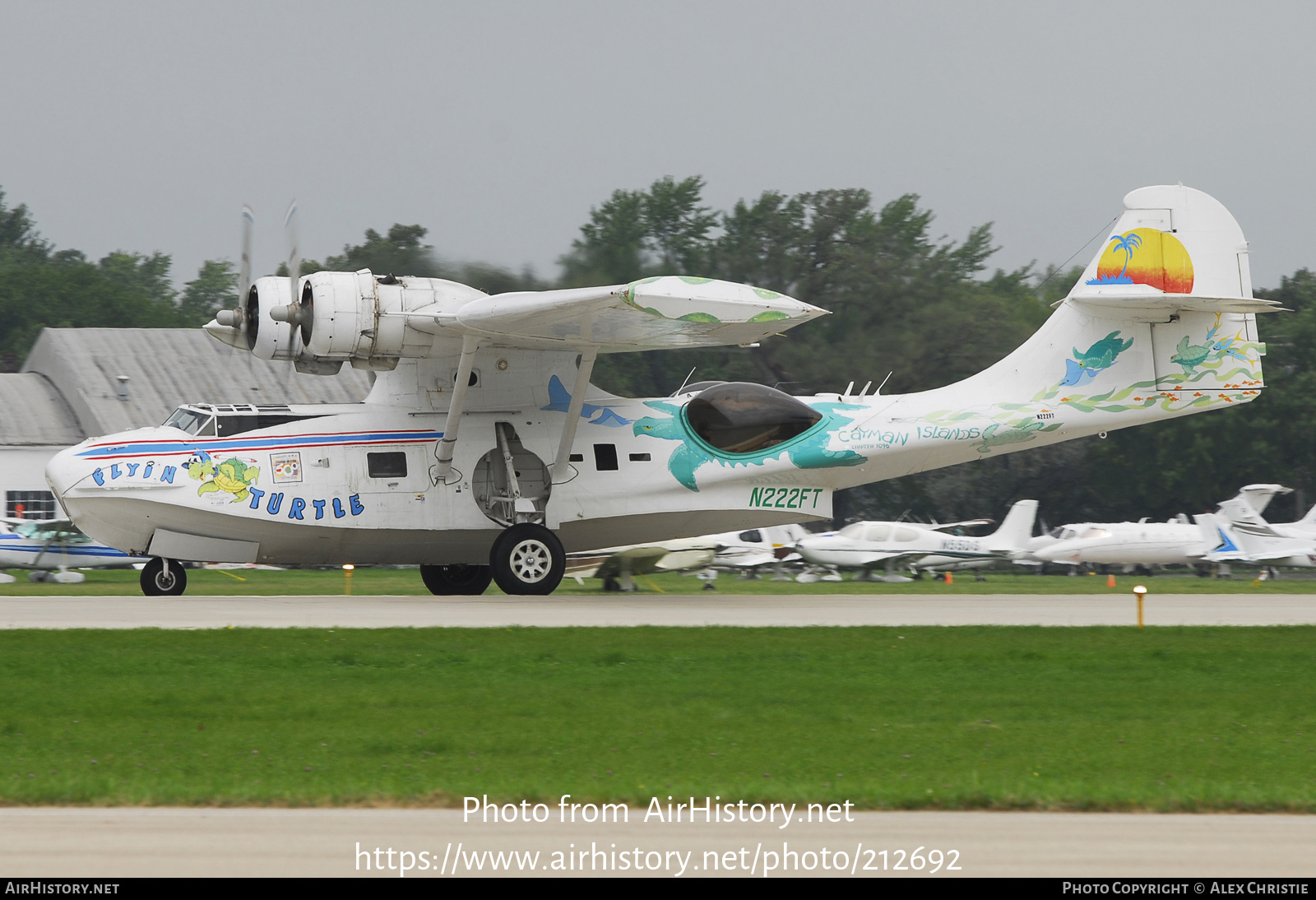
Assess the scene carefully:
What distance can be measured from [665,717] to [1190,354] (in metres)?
13.4

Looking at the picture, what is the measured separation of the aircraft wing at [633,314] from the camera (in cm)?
1686

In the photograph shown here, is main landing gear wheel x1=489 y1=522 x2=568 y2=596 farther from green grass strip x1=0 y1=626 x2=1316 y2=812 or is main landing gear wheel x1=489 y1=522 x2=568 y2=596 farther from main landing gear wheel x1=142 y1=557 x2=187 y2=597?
green grass strip x1=0 y1=626 x2=1316 y2=812

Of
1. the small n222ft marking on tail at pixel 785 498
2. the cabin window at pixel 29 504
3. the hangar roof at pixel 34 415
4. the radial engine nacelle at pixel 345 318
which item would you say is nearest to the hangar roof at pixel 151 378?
the hangar roof at pixel 34 415

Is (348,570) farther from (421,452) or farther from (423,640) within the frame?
(423,640)

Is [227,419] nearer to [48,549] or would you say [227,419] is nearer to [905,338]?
[48,549]

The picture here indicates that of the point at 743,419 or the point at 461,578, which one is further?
the point at 461,578

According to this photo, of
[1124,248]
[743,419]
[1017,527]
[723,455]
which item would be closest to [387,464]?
[723,455]

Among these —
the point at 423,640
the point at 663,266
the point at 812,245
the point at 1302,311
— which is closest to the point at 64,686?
the point at 423,640

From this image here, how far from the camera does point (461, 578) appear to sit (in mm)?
21594

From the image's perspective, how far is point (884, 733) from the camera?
9.95m

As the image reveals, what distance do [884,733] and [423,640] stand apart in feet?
17.4

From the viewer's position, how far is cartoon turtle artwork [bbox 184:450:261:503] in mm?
18688

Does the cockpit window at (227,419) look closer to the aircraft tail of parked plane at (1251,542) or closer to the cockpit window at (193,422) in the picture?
the cockpit window at (193,422)

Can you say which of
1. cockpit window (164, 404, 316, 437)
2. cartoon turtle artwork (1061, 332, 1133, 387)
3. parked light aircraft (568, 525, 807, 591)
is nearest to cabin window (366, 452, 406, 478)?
cockpit window (164, 404, 316, 437)
